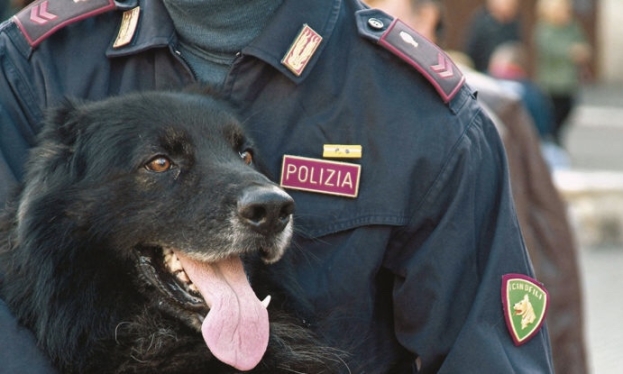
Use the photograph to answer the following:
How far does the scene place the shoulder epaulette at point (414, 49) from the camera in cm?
344

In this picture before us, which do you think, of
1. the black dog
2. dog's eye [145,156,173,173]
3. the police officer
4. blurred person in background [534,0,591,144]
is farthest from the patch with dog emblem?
blurred person in background [534,0,591,144]

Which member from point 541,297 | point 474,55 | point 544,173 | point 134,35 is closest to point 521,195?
point 544,173

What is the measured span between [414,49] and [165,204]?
800mm

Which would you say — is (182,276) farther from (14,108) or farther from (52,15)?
(52,15)

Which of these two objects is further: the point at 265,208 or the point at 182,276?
the point at 182,276

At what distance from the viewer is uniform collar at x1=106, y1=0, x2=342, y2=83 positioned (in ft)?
11.3

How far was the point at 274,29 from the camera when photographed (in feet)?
11.4

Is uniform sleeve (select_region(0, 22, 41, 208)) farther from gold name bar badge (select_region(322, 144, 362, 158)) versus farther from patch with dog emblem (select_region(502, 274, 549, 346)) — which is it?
patch with dog emblem (select_region(502, 274, 549, 346))

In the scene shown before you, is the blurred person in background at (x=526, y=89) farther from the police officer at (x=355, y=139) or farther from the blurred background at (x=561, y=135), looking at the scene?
the police officer at (x=355, y=139)

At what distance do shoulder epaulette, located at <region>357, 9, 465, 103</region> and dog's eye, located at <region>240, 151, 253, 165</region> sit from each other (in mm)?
442

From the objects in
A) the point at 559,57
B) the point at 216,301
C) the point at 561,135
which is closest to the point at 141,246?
the point at 216,301

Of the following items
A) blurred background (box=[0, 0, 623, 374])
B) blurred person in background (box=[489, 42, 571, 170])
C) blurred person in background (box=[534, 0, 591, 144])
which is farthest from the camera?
blurred person in background (box=[534, 0, 591, 144])

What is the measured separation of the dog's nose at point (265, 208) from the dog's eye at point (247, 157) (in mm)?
292

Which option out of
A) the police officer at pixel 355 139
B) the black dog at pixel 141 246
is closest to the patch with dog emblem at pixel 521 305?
the police officer at pixel 355 139
